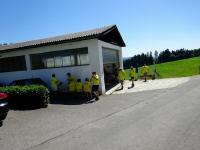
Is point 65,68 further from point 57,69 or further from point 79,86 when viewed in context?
point 79,86

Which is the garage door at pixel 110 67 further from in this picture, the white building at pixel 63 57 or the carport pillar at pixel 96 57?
the carport pillar at pixel 96 57

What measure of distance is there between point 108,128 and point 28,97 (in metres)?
6.02

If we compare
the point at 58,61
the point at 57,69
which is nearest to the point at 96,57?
the point at 58,61

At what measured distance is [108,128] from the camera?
328 inches

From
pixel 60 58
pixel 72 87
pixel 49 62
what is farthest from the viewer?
pixel 49 62

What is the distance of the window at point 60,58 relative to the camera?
18.4 metres

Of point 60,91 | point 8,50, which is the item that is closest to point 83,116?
point 60,91

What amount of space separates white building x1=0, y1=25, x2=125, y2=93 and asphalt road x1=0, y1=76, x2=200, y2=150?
625 cm

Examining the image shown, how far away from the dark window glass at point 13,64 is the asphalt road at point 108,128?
31.4 feet

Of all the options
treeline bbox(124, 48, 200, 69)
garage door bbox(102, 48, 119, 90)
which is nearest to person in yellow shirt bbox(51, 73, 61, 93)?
garage door bbox(102, 48, 119, 90)

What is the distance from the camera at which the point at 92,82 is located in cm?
1603

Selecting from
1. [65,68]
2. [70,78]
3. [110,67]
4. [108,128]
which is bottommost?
[108,128]

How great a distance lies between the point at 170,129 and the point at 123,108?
4.38 metres

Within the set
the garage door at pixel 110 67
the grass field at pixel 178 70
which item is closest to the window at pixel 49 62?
the garage door at pixel 110 67
